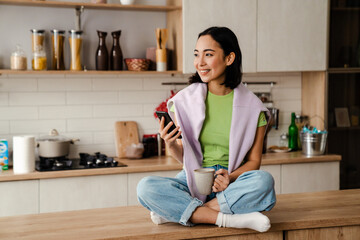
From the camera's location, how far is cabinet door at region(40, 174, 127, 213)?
11.6 ft

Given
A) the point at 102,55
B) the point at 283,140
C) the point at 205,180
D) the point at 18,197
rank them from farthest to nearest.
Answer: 1. the point at 283,140
2. the point at 102,55
3. the point at 18,197
4. the point at 205,180

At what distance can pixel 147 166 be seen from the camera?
3697mm

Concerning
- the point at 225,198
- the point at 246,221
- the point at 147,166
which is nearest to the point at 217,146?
the point at 225,198

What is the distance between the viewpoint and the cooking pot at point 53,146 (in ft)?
12.4

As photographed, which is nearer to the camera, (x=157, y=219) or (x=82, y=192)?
(x=157, y=219)

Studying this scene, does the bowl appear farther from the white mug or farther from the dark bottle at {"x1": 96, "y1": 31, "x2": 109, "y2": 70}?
Answer: the white mug

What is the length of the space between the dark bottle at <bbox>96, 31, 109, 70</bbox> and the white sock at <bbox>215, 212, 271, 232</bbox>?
6.60ft

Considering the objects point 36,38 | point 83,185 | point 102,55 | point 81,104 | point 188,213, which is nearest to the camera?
point 188,213

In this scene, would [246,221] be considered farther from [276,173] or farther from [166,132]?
[276,173]

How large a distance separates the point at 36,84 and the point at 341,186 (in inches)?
107

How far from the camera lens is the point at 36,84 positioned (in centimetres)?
398

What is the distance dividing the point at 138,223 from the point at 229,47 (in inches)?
37.2

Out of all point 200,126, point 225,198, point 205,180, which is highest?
point 200,126

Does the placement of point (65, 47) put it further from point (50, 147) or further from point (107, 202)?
point (107, 202)
